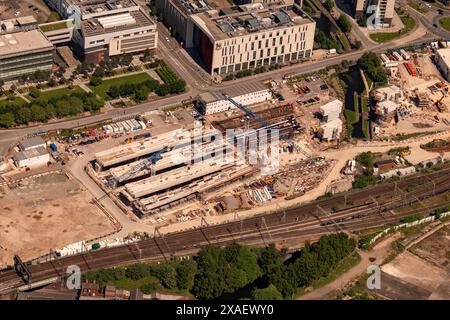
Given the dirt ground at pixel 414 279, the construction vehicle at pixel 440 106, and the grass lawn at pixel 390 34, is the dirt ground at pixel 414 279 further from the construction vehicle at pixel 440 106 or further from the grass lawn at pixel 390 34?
the grass lawn at pixel 390 34

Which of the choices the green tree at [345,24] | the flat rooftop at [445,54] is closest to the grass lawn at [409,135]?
the flat rooftop at [445,54]

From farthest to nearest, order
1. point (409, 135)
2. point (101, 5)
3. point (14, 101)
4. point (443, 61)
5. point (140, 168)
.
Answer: point (443, 61)
point (101, 5)
point (409, 135)
point (14, 101)
point (140, 168)

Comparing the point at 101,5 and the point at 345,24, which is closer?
the point at 101,5

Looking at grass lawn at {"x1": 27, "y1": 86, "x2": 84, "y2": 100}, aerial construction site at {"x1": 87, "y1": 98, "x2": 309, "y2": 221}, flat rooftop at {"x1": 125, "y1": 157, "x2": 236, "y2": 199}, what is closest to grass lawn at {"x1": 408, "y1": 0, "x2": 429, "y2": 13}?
aerial construction site at {"x1": 87, "y1": 98, "x2": 309, "y2": 221}

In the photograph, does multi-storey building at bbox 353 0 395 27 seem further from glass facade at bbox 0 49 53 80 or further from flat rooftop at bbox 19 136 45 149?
flat rooftop at bbox 19 136 45 149

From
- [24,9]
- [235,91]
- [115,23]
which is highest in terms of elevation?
[115,23]

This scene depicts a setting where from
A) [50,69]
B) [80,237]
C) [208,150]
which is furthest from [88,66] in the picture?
[80,237]

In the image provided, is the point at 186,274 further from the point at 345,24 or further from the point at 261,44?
the point at 345,24

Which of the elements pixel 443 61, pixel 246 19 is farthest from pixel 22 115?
pixel 443 61
